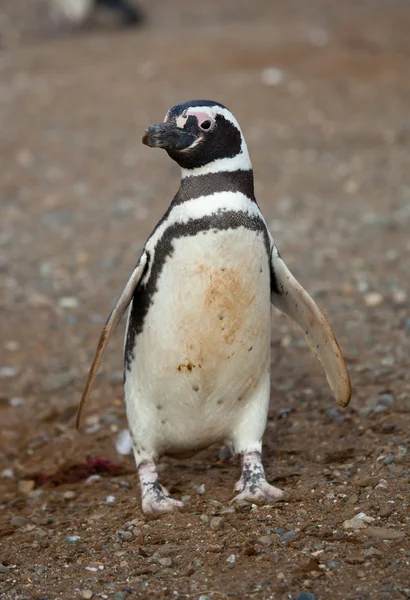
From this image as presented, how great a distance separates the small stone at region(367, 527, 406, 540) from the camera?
2889mm

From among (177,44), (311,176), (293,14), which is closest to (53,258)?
(311,176)

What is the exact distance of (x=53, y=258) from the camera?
700 centimetres

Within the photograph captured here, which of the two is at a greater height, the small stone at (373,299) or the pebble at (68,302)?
the small stone at (373,299)

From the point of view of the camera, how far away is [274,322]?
18.1 feet

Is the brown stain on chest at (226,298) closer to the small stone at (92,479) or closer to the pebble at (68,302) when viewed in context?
the small stone at (92,479)

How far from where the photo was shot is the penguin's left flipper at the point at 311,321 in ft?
11.6

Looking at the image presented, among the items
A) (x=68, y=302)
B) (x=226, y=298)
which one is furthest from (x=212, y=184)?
(x=68, y=302)

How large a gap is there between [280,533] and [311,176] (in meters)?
6.05

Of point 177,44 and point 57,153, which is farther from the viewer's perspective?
point 177,44

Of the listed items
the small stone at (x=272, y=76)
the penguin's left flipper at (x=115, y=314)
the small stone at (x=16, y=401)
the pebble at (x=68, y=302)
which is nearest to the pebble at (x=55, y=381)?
the small stone at (x=16, y=401)

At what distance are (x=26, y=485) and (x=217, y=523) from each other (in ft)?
4.16

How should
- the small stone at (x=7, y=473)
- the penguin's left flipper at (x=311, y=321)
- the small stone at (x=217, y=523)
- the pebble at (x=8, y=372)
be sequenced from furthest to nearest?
the pebble at (x=8, y=372) < the small stone at (x=7, y=473) < the penguin's left flipper at (x=311, y=321) < the small stone at (x=217, y=523)

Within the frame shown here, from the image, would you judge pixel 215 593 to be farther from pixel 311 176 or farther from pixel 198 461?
pixel 311 176

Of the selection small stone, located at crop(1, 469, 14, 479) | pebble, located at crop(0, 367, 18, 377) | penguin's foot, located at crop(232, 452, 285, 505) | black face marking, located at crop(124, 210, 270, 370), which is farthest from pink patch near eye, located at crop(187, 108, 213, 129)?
pebble, located at crop(0, 367, 18, 377)
